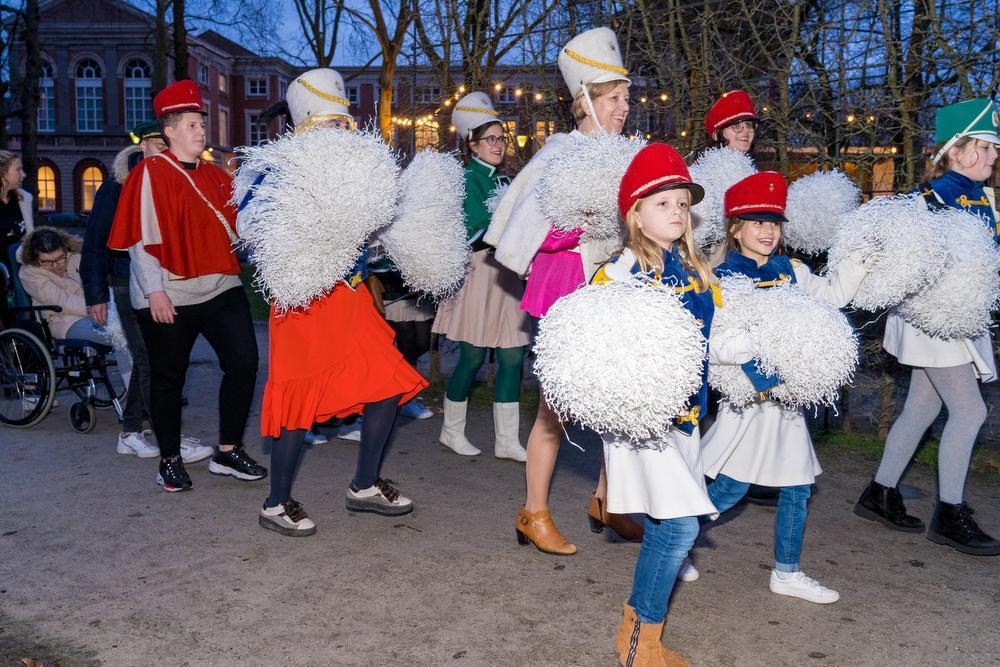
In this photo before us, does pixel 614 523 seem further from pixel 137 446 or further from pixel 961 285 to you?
pixel 137 446

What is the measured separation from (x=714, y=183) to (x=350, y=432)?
320 cm

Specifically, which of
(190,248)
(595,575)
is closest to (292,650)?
(595,575)

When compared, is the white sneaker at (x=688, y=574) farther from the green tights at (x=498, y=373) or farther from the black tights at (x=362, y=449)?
the green tights at (x=498, y=373)

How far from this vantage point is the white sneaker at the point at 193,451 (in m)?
5.84

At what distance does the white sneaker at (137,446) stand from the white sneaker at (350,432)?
3.94 feet

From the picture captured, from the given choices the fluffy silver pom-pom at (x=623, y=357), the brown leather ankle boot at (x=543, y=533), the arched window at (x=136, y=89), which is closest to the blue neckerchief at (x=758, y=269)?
the fluffy silver pom-pom at (x=623, y=357)

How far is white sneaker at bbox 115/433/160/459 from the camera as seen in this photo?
594 centimetres

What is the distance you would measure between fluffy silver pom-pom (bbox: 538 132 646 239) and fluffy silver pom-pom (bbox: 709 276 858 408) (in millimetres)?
547

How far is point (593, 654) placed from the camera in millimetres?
3273

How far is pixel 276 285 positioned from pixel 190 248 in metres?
1.16

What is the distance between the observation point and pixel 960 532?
4328 mm

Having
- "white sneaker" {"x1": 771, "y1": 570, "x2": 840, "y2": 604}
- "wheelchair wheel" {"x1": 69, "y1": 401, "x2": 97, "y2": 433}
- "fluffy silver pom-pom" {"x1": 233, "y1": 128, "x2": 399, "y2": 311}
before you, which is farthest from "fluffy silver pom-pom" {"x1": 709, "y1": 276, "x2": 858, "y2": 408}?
"wheelchair wheel" {"x1": 69, "y1": 401, "x2": 97, "y2": 433}

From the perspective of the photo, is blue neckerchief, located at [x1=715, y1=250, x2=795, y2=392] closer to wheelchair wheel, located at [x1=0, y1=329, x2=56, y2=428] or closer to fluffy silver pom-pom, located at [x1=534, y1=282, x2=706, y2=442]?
fluffy silver pom-pom, located at [x1=534, y1=282, x2=706, y2=442]

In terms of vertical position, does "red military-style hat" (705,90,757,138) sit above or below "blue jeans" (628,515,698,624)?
above
